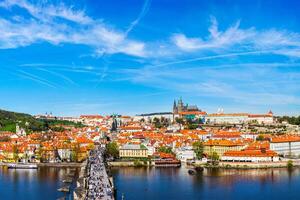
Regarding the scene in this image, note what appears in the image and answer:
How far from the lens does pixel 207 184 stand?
2600cm

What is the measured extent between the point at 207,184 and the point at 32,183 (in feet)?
30.7

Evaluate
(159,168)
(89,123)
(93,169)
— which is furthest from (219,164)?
(89,123)

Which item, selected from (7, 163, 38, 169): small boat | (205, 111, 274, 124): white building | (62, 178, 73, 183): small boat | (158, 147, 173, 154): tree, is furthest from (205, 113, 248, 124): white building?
(62, 178, 73, 183): small boat

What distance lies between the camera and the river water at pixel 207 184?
22391 mm

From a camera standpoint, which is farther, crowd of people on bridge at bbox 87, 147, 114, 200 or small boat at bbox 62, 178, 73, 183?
small boat at bbox 62, 178, 73, 183

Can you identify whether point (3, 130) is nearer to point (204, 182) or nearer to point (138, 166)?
point (138, 166)

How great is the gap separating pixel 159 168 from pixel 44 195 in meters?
13.3

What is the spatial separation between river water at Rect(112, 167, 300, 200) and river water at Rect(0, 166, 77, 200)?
324cm

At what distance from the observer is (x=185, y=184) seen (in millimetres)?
25844

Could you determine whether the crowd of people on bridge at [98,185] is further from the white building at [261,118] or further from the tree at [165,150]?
the white building at [261,118]

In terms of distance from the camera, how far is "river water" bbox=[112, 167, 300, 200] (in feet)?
73.5

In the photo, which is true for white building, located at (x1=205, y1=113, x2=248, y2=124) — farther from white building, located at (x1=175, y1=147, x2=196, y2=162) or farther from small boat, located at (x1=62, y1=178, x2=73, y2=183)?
small boat, located at (x1=62, y1=178, x2=73, y2=183)

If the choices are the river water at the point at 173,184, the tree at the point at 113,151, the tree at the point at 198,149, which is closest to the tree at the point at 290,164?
the river water at the point at 173,184

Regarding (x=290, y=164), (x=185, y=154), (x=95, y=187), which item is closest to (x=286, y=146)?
(x=290, y=164)
